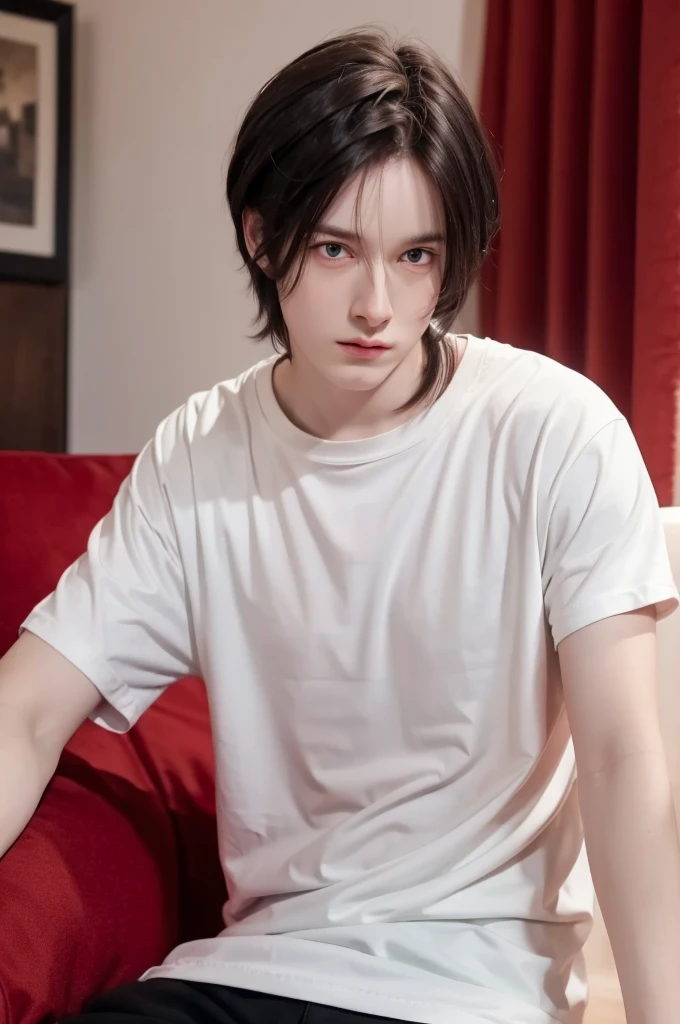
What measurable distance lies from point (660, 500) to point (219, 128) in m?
1.30

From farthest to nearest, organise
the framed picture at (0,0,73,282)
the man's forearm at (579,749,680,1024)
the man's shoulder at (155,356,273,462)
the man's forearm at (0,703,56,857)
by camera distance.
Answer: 1. the framed picture at (0,0,73,282)
2. the man's shoulder at (155,356,273,462)
3. the man's forearm at (0,703,56,857)
4. the man's forearm at (579,749,680,1024)

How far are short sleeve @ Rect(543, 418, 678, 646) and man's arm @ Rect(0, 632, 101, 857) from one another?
1.53 feet

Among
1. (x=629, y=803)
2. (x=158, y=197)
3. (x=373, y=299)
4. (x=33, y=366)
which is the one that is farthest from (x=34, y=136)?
(x=629, y=803)

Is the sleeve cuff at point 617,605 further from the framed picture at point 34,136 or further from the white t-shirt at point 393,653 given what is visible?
the framed picture at point 34,136

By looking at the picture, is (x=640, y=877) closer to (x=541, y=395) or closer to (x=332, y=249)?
(x=541, y=395)

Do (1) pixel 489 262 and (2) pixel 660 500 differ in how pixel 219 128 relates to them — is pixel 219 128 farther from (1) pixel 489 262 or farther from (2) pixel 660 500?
(2) pixel 660 500

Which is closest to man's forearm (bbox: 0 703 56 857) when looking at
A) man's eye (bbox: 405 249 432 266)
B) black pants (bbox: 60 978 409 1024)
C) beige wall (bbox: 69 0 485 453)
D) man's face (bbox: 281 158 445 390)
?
black pants (bbox: 60 978 409 1024)

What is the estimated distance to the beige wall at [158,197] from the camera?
7.55 feet

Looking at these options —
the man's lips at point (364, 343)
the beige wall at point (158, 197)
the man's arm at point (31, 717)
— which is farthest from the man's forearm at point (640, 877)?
the beige wall at point (158, 197)

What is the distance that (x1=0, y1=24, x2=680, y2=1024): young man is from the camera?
3.01 ft

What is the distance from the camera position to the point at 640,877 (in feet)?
2.77

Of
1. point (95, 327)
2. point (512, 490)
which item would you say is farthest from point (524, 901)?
point (95, 327)

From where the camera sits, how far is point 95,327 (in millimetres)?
2689

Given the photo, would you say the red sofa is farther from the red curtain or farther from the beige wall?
the beige wall
